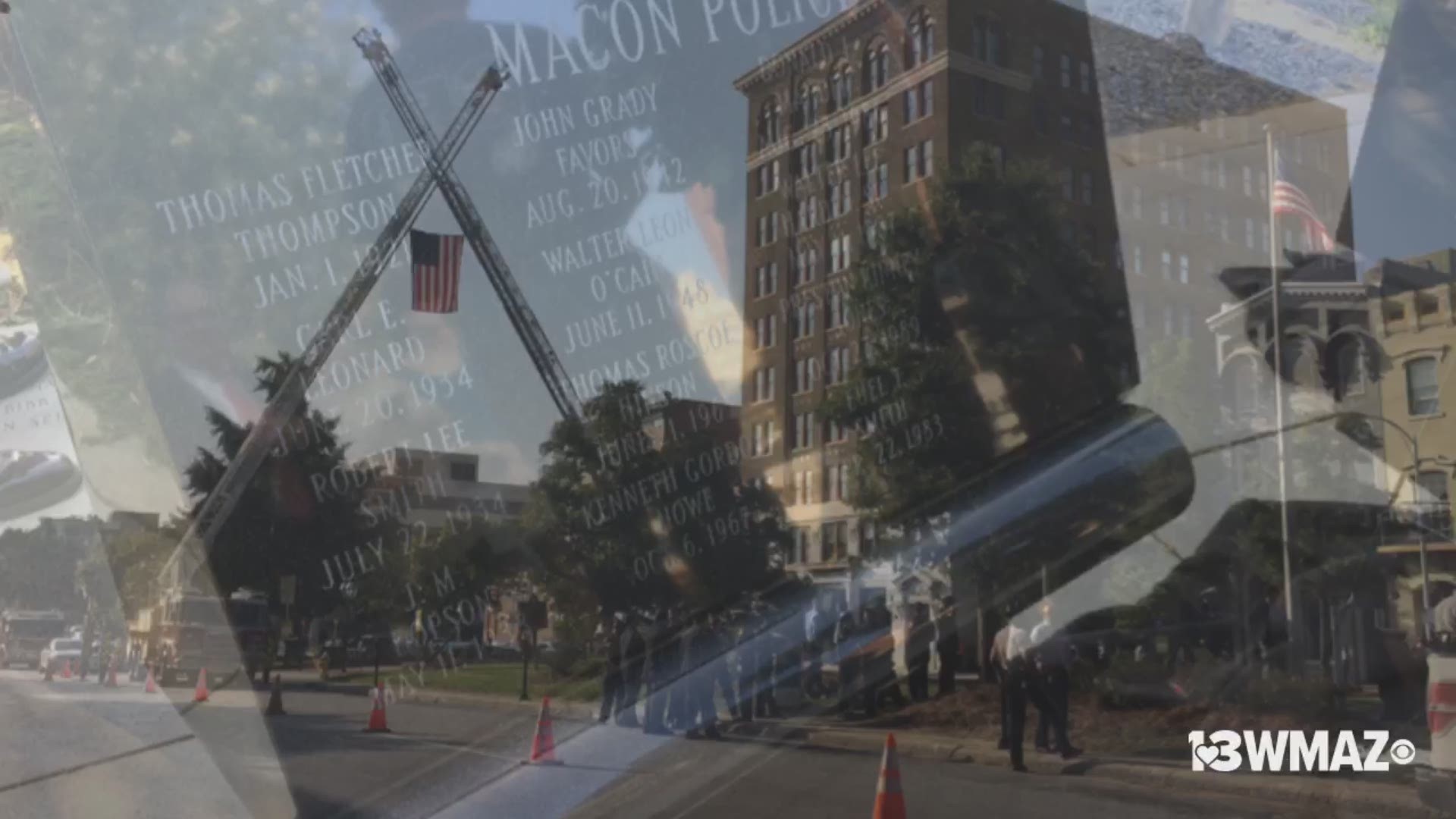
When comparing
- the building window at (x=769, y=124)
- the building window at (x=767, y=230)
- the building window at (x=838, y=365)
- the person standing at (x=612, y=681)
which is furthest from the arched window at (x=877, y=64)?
the person standing at (x=612, y=681)

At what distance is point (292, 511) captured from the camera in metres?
25.3

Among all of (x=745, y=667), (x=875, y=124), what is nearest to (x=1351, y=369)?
(x=875, y=124)

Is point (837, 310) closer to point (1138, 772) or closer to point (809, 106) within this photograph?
point (809, 106)

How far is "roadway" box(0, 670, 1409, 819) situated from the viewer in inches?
327

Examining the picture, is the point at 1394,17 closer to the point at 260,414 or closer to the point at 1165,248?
the point at 1165,248

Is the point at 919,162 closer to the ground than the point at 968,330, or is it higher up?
higher up

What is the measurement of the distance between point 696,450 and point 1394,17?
10536 millimetres

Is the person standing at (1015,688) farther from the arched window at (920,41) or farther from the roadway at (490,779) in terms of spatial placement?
the arched window at (920,41)

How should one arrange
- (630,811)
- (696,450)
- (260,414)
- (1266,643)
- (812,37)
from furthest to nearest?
(260,414)
(696,450)
(812,37)
(1266,643)
(630,811)

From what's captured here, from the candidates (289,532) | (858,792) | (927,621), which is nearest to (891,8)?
(927,621)

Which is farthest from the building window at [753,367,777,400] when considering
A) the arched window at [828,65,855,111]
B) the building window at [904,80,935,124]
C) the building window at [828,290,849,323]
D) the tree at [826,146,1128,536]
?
the building window at [904,80,935,124]

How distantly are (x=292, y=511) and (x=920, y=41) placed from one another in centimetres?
1536

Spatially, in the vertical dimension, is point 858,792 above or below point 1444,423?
below

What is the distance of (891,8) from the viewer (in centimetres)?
1655
